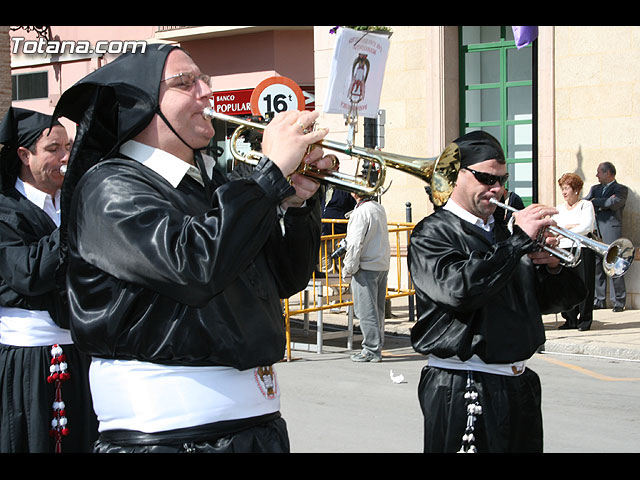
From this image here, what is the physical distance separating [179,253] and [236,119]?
0.81 metres

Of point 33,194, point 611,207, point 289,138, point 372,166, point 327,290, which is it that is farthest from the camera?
point 611,207

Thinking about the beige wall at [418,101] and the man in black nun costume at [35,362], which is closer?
the man in black nun costume at [35,362]

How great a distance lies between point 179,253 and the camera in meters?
2.52

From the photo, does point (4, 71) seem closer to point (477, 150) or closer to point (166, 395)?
point (477, 150)

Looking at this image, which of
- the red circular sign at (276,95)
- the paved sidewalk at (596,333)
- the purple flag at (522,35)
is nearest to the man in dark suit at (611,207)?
the paved sidewalk at (596,333)

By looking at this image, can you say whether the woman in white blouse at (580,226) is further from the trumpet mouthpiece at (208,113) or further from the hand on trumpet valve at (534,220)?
the trumpet mouthpiece at (208,113)

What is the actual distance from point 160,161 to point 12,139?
1831mm

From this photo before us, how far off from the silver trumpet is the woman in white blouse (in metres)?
6.47

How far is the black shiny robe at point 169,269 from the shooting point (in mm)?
2539

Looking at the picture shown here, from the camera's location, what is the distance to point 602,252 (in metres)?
4.07

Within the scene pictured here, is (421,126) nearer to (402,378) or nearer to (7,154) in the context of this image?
(402,378)

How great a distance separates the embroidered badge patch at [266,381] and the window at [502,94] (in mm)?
11473

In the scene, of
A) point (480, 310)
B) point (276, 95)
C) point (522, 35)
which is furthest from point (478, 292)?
point (522, 35)
